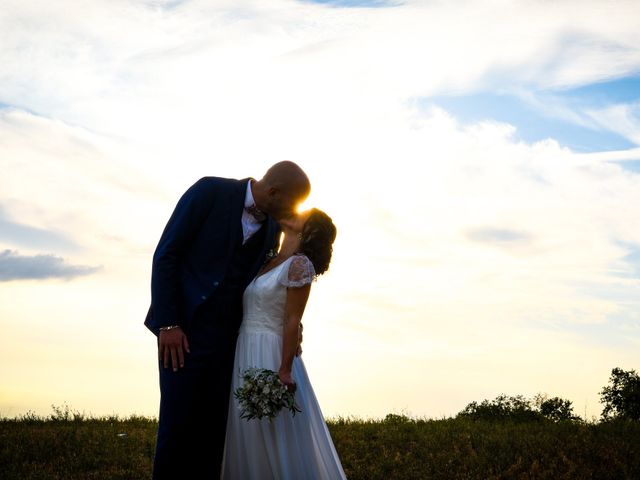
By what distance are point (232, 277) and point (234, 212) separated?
610 mm

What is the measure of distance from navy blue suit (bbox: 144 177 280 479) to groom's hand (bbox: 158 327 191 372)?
2.7 inches

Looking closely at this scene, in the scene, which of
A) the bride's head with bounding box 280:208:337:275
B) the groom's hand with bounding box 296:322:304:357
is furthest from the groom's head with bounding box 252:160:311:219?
the groom's hand with bounding box 296:322:304:357

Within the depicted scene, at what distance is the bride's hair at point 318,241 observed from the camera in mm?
7105

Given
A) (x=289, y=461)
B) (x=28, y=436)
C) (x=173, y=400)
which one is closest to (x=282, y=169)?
(x=173, y=400)

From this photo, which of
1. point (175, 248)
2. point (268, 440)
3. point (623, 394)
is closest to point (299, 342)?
point (268, 440)

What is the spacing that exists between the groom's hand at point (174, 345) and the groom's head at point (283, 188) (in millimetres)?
1413

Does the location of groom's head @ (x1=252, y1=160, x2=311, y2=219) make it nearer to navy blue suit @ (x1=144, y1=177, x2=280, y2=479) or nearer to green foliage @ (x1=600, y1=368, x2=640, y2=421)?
navy blue suit @ (x1=144, y1=177, x2=280, y2=479)

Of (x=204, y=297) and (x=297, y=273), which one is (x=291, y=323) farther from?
(x=204, y=297)

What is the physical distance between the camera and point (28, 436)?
12250 millimetres

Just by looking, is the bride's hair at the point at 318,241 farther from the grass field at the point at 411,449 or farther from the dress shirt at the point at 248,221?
the grass field at the point at 411,449

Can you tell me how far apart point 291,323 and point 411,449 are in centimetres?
577

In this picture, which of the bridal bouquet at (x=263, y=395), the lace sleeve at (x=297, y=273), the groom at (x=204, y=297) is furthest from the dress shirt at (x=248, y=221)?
the bridal bouquet at (x=263, y=395)

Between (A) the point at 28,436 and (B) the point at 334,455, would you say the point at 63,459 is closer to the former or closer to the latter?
(A) the point at 28,436

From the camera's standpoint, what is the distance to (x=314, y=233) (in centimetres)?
715
